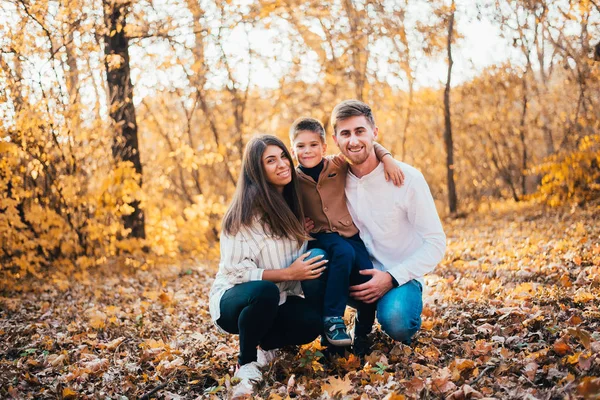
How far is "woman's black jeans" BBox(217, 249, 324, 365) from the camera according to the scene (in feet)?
10.2

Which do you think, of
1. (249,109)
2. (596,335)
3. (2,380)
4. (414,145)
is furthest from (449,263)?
(414,145)

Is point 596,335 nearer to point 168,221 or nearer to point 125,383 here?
point 125,383

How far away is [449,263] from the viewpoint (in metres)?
6.27

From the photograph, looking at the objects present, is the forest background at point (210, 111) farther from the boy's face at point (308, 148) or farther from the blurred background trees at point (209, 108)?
the boy's face at point (308, 148)

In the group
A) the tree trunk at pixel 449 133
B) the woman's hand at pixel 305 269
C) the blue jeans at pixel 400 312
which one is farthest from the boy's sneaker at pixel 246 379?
the tree trunk at pixel 449 133

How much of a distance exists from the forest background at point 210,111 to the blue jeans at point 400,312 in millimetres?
2417

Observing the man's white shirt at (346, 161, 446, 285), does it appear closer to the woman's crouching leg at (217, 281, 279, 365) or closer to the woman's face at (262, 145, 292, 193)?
the woman's face at (262, 145, 292, 193)

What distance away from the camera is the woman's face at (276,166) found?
3395mm

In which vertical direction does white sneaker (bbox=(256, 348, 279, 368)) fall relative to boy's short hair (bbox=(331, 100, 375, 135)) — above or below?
below

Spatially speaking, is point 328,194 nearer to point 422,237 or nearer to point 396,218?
point 396,218

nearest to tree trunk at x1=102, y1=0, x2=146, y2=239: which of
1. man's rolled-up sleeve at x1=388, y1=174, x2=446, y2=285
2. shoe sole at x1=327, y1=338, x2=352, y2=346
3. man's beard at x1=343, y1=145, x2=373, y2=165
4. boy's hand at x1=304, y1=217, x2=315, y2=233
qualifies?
boy's hand at x1=304, y1=217, x2=315, y2=233

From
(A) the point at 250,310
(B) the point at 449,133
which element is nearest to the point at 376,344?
(A) the point at 250,310

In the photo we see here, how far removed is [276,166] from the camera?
3395mm

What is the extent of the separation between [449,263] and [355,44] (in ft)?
18.3
